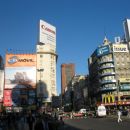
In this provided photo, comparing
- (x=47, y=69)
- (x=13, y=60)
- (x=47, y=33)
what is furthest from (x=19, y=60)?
(x=47, y=69)

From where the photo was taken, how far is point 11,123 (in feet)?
94.6

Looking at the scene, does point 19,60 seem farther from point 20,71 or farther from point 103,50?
point 103,50

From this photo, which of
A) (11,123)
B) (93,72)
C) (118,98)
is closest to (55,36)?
(93,72)

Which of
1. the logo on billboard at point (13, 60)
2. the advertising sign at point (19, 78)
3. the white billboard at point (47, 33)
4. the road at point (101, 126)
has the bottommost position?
the road at point (101, 126)

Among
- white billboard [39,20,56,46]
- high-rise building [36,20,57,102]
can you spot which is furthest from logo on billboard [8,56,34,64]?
high-rise building [36,20,57,102]

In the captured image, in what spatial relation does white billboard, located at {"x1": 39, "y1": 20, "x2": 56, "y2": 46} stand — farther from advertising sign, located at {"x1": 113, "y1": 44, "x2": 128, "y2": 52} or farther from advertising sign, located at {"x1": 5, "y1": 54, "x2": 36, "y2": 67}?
advertising sign, located at {"x1": 113, "y1": 44, "x2": 128, "y2": 52}

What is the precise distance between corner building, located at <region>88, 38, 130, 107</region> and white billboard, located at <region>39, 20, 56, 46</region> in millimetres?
25387

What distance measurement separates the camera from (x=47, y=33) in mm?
124625

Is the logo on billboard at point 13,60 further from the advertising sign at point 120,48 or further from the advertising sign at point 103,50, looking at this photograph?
the advertising sign at point 120,48

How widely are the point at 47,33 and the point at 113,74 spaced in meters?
37.0

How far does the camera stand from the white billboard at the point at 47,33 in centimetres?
12156

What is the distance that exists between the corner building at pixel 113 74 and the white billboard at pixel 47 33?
2539cm

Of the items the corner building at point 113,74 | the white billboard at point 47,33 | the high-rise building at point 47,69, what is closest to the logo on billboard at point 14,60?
the white billboard at point 47,33

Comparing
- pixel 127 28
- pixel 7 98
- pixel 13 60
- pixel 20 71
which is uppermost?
pixel 127 28
